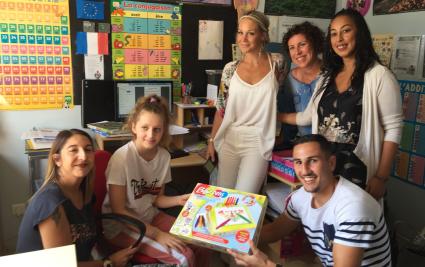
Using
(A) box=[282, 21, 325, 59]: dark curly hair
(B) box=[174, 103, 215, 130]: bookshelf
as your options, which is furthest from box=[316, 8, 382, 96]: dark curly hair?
(B) box=[174, 103, 215, 130]: bookshelf

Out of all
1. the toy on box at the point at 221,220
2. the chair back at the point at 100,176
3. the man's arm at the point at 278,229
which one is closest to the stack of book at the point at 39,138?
the chair back at the point at 100,176

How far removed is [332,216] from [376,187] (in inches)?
18.4

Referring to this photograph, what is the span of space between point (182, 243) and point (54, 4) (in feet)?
6.16

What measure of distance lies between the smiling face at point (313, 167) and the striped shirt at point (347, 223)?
62mm

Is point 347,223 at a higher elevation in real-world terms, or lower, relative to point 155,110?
lower

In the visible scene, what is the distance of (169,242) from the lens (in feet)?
5.75

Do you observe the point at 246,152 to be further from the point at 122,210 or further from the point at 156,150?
the point at 122,210

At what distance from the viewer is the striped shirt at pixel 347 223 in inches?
53.2

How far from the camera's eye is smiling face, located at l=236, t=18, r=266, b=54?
217cm

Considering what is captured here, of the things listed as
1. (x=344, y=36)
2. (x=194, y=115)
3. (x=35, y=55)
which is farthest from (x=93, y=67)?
(x=344, y=36)

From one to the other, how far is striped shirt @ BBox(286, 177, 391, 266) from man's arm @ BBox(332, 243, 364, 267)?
0.01m

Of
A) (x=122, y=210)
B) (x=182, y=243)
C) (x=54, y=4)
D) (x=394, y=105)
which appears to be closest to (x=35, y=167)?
(x=54, y=4)

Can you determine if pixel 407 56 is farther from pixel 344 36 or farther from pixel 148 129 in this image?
pixel 148 129

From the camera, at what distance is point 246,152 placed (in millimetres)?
2266
